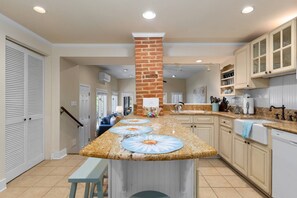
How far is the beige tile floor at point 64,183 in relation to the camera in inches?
86.9

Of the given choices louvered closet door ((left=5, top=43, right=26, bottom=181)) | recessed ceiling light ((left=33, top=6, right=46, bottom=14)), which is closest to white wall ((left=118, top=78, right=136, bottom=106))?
louvered closet door ((left=5, top=43, right=26, bottom=181))

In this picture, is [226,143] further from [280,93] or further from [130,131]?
[130,131]

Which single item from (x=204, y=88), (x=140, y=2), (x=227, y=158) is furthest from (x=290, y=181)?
(x=204, y=88)

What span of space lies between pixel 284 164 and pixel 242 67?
1.86 m

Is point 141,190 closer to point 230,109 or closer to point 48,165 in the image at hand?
point 48,165

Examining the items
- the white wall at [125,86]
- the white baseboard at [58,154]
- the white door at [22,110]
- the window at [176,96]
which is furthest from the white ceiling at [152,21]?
the white wall at [125,86]

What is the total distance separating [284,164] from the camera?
1772 millimetres

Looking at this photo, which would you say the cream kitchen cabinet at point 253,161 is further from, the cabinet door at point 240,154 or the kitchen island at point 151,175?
the kitchen island at point 151,175

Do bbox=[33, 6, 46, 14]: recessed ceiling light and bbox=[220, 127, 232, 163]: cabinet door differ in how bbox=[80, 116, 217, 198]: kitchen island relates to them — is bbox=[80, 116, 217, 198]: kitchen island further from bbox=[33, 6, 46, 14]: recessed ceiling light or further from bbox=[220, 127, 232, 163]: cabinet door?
bbox=[220, 127, 232, 163]: cabinet door

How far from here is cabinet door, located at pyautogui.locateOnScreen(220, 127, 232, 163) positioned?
2979mm

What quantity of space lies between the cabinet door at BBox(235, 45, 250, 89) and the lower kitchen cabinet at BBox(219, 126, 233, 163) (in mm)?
859

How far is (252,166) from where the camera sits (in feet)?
7.67

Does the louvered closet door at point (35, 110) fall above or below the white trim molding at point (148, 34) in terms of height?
below

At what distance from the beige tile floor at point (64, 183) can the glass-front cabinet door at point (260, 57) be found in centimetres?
167
